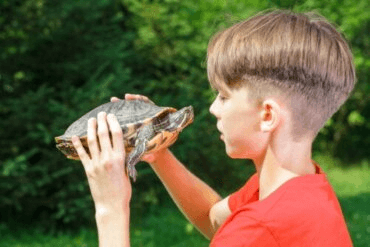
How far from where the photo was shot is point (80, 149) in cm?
223

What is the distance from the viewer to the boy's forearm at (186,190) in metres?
2.74

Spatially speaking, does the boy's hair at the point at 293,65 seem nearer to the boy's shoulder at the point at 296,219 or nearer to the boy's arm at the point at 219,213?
the boy's shoulder at the point at 296,219

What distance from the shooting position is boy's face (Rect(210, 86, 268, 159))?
2.11 metres

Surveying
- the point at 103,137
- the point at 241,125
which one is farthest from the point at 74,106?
the point at 241,125

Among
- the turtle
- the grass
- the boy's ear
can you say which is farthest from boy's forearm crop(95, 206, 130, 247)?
the grass

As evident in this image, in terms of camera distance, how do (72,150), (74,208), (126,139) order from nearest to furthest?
(126,139), (72,150), (74,208)

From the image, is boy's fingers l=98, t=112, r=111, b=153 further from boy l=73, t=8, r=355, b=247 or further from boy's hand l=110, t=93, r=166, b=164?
boy's hand l=110, t=93, r=166, b=164

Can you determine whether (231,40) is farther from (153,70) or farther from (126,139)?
(153,70)

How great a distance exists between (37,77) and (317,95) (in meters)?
6.31

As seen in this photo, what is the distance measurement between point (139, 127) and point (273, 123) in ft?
1.65

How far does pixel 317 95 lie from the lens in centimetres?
212

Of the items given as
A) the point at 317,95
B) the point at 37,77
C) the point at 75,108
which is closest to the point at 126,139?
the point at 317,95

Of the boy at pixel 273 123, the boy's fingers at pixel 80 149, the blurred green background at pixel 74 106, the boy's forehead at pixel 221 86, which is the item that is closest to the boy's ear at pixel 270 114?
the boy at pixel 273 123

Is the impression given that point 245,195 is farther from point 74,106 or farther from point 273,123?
point 74,106
